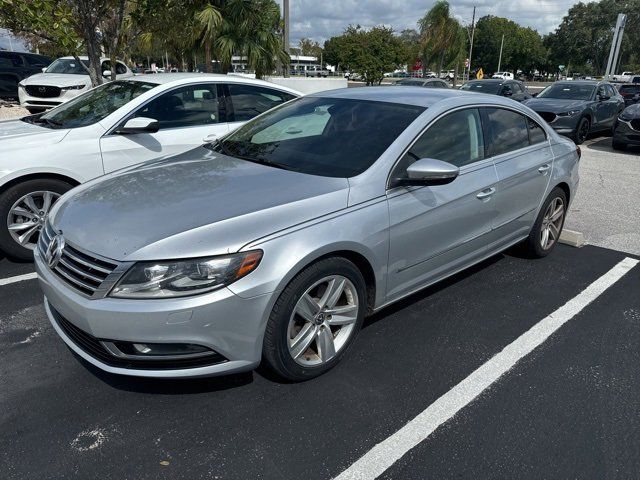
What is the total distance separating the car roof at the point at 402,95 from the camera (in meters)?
3.64

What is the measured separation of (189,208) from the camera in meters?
2.67

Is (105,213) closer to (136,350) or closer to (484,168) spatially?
(136,350)

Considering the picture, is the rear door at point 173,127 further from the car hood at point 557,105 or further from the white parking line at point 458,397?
the car hood at point 557,105

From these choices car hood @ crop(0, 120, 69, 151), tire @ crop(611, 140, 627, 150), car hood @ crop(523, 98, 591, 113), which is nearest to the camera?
car hood @ crop(0, 120, 69, 151)

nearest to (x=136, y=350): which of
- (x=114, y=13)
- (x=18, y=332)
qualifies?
(x=18, y=332)

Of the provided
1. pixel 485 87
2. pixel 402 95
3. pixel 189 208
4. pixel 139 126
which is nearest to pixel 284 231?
pixel 189 208

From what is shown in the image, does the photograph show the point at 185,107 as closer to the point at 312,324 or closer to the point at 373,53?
the point at 312,324

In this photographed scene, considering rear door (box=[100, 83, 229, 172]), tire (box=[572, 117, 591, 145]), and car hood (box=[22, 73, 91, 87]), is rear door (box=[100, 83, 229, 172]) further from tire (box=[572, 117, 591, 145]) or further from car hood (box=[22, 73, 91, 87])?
tire (box=[572, 117, 591, 145])

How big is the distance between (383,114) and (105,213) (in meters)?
1.91

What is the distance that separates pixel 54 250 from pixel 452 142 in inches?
102

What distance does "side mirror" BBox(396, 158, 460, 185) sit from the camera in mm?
2965

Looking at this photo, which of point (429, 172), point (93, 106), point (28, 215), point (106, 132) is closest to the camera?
point (429, 172)

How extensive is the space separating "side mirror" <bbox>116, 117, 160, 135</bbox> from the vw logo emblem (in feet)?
6.92

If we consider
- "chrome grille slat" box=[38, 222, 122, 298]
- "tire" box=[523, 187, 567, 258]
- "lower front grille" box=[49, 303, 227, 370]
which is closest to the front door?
"tire" box=[523, 187, 567, 258]
